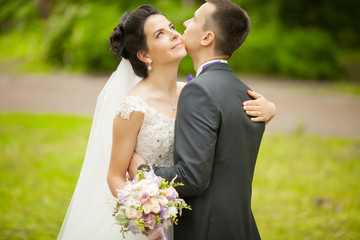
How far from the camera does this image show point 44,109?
427 inches

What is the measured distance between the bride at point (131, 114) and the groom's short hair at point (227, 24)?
0.36 m

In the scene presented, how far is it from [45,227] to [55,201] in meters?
0.81

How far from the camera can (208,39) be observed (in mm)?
2652

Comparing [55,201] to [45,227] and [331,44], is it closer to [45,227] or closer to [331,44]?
[45,227]

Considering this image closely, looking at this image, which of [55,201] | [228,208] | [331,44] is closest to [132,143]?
[228,208]

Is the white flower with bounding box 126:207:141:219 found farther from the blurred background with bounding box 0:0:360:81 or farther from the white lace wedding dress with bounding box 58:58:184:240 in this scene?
the blurred background with bounding box 0:0:360:81

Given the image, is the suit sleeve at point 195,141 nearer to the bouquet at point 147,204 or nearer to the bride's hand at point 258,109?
the bouquet at point 147,204

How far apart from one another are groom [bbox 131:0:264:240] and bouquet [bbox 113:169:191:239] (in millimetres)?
113

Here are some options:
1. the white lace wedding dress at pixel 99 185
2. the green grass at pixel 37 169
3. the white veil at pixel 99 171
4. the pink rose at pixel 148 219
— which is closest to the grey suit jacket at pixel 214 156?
the pink rose at pixel 148 219

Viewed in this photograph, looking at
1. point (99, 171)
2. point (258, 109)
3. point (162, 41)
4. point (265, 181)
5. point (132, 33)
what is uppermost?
point (132, 33)

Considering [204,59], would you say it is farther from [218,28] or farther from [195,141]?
[195,141]

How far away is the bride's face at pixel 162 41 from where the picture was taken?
302cm

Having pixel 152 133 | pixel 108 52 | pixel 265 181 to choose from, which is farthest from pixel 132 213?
pixel 108 52

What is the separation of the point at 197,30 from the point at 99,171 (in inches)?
52.2
